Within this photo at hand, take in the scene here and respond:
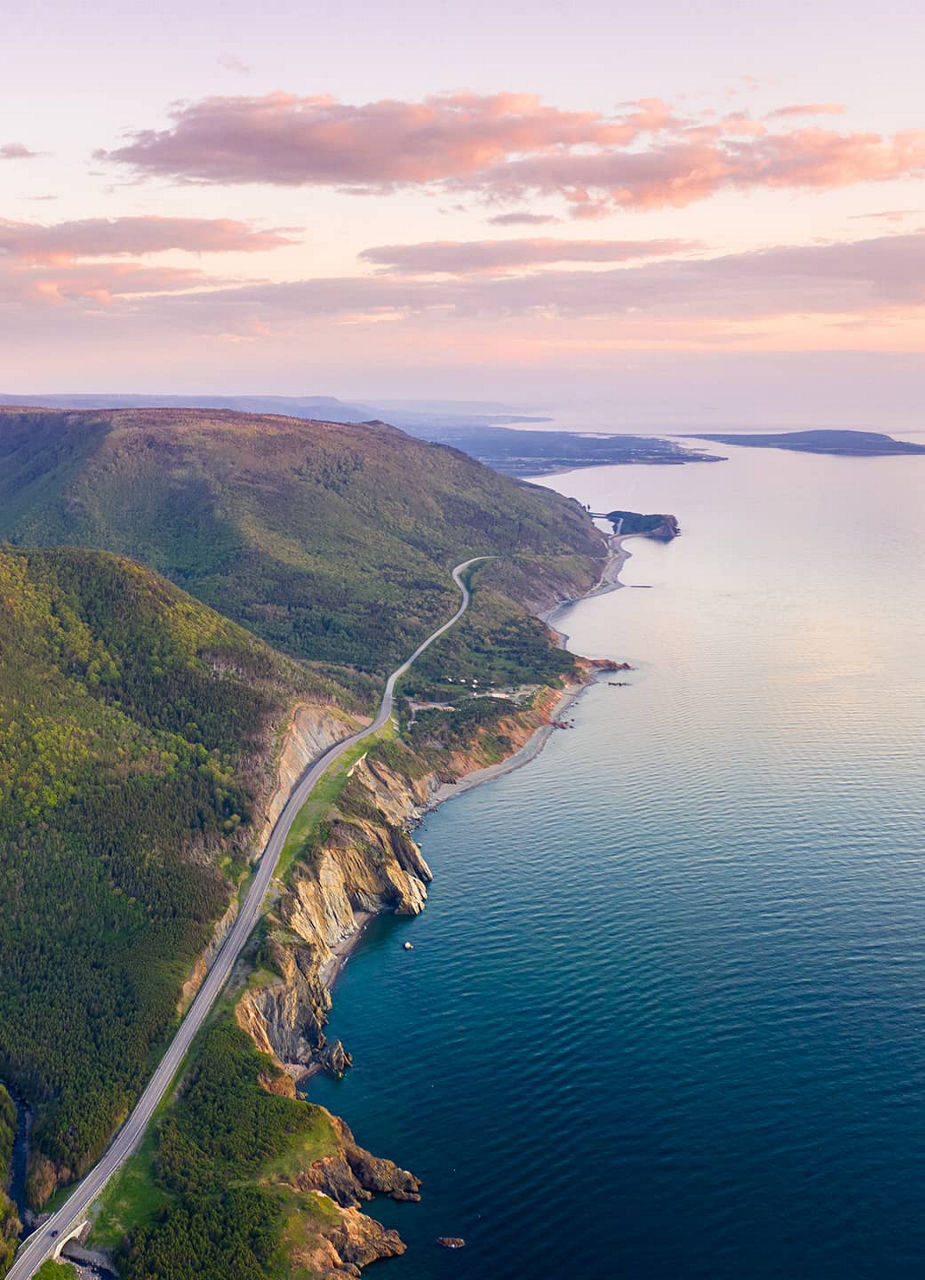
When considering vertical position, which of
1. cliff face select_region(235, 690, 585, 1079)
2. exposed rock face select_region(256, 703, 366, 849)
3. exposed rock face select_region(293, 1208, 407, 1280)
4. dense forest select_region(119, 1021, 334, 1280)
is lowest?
exposed rock face select_region(293, 1208, 407, 1280)

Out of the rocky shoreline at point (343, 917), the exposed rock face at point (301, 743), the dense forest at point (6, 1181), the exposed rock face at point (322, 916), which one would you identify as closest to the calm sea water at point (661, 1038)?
the rocky shoreline at point (343, 917)

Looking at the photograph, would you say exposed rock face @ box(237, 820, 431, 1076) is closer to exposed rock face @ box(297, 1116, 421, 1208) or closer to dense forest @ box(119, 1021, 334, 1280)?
dense forest @ box(119, 1021, 334, 1280)

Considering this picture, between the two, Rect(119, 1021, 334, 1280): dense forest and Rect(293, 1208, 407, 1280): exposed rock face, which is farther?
Rect(293, 1208, 407, 1280): exposed rock face

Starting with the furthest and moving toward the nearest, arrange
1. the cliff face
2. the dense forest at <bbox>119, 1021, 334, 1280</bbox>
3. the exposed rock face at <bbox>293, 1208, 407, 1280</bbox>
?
the cliff face < the exposed rock face at <bbox>293, 1208, 407, 1280</bbox> < the dense forest at <bbox>119, 1021, 334, 1280</bbox>

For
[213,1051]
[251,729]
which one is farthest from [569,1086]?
[251,729]

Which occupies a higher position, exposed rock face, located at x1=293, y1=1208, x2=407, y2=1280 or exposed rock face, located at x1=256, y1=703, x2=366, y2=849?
exposed rock face, located at x1=256, y1=703, x2=366, y2=849

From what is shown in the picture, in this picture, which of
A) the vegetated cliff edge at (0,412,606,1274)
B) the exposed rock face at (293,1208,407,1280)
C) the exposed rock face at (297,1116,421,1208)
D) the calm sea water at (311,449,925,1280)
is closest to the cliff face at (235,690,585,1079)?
the vegetated cliff edge at (0,412,606,1274)
